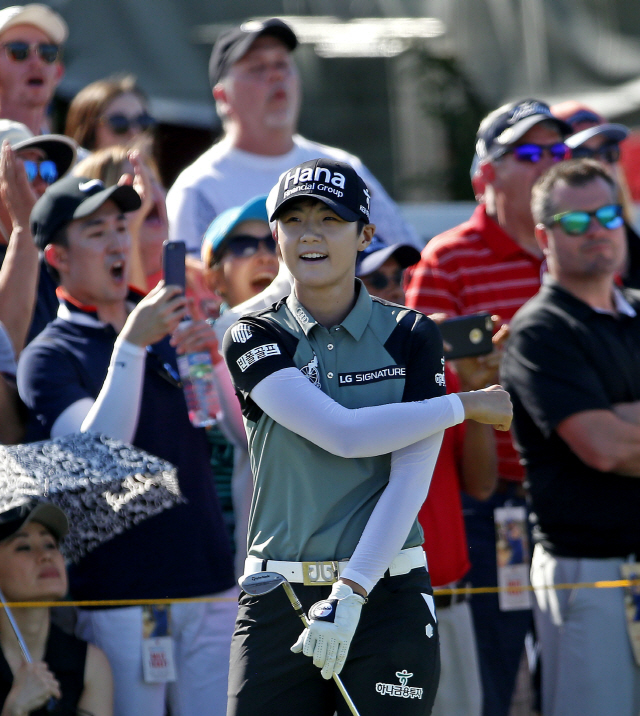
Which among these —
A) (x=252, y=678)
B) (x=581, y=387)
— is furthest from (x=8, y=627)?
(x=581, y=387)

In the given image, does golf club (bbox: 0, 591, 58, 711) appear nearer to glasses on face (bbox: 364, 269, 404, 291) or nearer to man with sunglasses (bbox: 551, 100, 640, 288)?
glasses on face (bbox: 364, 269, 404, 291)

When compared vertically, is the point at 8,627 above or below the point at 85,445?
below

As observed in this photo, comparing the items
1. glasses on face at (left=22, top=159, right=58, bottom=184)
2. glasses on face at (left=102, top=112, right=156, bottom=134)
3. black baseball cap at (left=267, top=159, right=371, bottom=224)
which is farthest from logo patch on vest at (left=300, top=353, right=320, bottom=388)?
glasses on face at (left=102, top=112, right=156, bottom=134)

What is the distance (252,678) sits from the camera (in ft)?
9.02

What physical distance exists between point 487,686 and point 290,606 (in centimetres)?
180

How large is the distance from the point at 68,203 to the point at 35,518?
44.0 inches

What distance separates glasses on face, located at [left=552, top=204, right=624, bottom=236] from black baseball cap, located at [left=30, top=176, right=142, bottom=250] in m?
1.59

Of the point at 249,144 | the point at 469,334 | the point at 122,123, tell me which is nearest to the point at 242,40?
the point at 249,144

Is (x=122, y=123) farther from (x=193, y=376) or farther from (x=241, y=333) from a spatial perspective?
(x=241, y=333)

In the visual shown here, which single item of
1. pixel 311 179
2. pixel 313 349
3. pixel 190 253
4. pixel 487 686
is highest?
pixel 190 253

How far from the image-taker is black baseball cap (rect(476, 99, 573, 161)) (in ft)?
16.8

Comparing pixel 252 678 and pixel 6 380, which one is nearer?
pixel 252 678

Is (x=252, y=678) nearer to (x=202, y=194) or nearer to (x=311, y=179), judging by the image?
(x=311, y=179)

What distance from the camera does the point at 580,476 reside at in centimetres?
417
